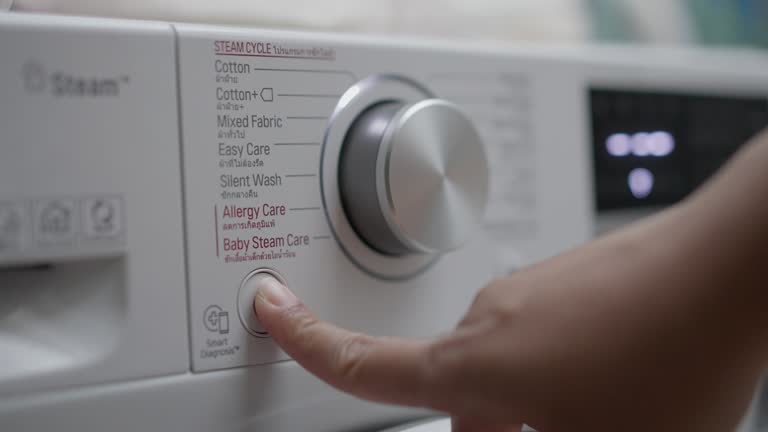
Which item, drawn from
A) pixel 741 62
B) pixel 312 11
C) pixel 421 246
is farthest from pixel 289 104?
pixel 741 62

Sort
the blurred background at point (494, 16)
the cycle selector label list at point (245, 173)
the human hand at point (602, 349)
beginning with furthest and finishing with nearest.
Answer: the blurred background at point (494, 16), the cycle selector label list at point (245, 173), the human hand at point (602, 349)

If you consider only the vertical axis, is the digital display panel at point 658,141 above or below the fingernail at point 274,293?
above

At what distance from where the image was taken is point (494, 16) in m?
0.77

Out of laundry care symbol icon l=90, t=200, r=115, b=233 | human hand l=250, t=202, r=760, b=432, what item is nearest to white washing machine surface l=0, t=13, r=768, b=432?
laundry care symbol icon l=90, t=200, r=115, b=233

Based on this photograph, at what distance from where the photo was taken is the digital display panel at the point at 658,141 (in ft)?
2.21

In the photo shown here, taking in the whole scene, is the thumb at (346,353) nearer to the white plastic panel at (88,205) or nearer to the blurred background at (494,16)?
the white plastic panel at (88,205)

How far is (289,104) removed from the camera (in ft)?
1.53

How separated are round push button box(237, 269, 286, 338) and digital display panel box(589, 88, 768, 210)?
36cm

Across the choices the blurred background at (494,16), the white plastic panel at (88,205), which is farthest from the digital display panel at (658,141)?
the white plastic panel at (88,205)

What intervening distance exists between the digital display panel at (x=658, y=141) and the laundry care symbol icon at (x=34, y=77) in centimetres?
46

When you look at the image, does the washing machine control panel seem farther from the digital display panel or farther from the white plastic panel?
the digital display panel

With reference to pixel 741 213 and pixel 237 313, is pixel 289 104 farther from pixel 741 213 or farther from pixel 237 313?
pixel 741 213

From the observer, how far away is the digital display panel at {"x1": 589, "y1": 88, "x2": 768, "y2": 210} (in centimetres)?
67

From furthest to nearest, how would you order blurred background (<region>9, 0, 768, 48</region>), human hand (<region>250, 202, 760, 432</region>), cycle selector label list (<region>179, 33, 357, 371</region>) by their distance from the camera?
blurred background (<region>9, 0, 768, 48</region>), cycle selector label list (<region>179, 33, 357, 371</region>), human hand (<region>250, 202, 760, 432</region>)
